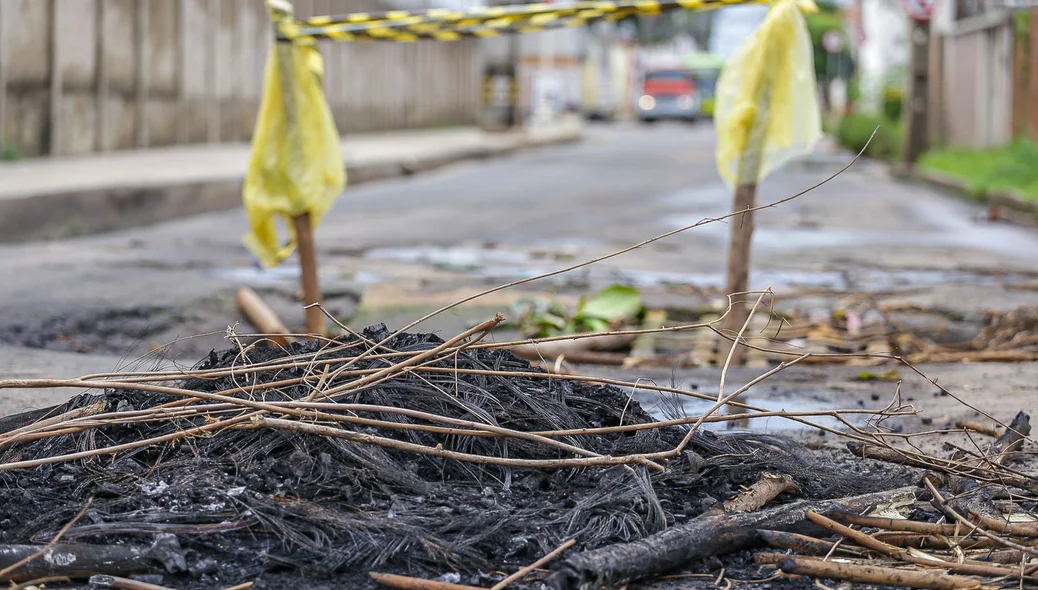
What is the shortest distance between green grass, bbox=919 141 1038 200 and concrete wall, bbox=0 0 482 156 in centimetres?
951

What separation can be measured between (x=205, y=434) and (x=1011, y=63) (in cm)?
1608

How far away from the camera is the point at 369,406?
2.55m

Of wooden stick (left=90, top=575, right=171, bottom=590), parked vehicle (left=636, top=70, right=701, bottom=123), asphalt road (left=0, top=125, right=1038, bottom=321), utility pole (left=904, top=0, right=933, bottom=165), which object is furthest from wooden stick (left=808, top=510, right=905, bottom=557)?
parked vehicle (left=636, top=70, right=701, bottom=123)

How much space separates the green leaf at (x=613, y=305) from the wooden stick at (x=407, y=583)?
3.06m

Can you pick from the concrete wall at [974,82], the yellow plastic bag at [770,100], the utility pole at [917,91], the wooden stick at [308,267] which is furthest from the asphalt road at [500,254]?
Answer: the utility pole at [917,91]

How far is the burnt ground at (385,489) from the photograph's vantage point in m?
2.27

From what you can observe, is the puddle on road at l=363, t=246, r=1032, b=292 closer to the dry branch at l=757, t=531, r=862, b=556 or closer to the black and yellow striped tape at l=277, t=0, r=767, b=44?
the black and yellow striped tape at l=277, t=0, r=767, b=44

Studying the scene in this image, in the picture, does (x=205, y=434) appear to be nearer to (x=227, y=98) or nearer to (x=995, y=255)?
(x=995, y=255)

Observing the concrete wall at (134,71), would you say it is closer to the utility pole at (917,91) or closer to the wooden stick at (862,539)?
the utility pole at (917,91)

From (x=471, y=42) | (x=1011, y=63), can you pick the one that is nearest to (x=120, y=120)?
(x=1011, y=63)

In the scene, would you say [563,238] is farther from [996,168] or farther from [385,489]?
[996,168]

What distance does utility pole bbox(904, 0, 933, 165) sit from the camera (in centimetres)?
1747

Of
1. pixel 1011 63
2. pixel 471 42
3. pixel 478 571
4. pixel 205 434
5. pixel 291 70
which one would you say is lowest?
pixel 478 571

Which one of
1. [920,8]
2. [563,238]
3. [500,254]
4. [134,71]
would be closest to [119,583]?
[500,254]
